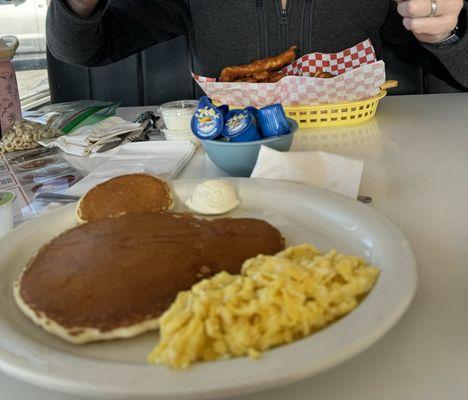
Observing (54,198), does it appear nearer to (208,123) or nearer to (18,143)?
(208,123)

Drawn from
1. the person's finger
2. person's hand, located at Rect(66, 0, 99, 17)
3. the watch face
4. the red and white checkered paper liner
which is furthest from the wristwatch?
person's hand, located at Rect(66, 0, 99, 17)

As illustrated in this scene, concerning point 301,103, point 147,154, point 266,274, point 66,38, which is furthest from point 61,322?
point 66,38

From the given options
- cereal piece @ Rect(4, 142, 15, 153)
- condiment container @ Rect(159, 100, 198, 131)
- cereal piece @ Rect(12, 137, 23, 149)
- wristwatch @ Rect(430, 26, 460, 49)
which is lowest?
cereal piece @ Rect(4, 142, 15, 153)

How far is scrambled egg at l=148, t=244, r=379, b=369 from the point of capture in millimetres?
569

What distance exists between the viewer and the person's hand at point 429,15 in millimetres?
1417

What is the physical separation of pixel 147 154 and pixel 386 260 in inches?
32.9

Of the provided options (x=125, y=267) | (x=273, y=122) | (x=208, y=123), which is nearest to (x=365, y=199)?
(x=273, y=122)

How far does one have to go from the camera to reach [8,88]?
1.60m

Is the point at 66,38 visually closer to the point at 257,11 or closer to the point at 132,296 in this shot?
the point at 257,11

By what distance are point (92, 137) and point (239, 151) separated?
55 centimetres

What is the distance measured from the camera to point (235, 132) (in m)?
1.19

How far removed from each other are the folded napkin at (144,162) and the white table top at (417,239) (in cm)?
4

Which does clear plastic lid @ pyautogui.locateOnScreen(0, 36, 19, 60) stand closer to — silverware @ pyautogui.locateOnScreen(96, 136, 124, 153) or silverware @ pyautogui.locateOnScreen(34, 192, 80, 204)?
silverware @ pyautogui.locateOnScreen(96, 136, 124, 153)

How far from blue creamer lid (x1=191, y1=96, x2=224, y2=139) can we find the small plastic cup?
9cm
